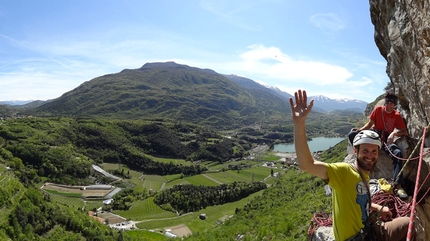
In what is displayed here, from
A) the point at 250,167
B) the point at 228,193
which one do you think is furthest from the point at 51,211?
the point at 250,167

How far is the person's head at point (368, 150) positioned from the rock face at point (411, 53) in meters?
1.77

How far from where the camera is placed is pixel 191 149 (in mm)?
134875

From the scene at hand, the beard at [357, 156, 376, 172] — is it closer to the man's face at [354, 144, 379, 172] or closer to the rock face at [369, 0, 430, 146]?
the man's face at [354, 144, 379, 172]

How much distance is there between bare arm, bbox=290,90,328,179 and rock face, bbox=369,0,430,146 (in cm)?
269

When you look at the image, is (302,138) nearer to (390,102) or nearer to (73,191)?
(390,102)

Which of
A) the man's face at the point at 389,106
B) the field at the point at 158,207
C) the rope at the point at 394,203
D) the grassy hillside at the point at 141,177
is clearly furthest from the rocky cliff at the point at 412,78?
the field at the point at 158,207

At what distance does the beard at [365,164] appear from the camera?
335 cm

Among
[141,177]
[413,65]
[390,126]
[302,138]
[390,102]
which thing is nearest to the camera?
[302,138]

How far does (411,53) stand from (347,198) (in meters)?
3.72

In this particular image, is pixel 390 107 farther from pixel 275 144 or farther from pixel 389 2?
pixel 275 144

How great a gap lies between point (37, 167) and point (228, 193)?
70464 millimetres

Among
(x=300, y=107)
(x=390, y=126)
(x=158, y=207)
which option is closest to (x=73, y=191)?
(x=158, y=207)

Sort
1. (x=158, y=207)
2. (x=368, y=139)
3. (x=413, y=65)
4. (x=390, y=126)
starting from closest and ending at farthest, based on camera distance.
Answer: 1. (x=368, y=139)
2. (x=413, y=65)
3. (x=390, y=126)
4. (x=158, y=207)

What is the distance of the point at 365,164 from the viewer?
342 centimetres
